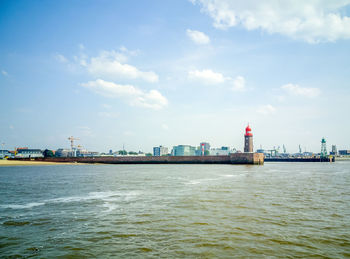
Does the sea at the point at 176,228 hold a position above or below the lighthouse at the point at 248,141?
below

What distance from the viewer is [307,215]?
50.9ft

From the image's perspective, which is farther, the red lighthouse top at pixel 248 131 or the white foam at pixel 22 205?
the red lighthouse top at pixel 248 131

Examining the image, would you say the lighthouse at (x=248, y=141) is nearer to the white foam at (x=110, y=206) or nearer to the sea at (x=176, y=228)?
the sea at (x=176, y=228)

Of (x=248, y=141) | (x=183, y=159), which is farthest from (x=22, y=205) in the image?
(x=183, y=159)

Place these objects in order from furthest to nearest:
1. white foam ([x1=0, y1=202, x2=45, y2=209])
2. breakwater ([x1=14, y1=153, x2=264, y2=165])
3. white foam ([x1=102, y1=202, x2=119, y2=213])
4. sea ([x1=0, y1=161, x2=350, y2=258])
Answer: breakwater ([x1=14, y1=153, x2=264, y2=165]) < white foam ([x1=0, y1=202, x2=45, y2=209]) < white foam ([x1=102, y1=202, x2=119, y2=213]) < sea ([x1=0, y1=161, x2=350, y2=258])

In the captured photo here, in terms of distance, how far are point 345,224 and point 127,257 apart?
1169 cm

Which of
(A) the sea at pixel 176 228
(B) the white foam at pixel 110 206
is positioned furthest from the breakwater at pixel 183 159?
(B) the white foam at pixel 110 206

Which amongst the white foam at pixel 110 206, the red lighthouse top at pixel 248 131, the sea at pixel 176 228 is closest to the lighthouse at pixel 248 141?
the red lighthouse top at pixel 248 131

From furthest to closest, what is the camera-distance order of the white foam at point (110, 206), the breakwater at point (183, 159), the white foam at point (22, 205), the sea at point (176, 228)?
the breakwater at point (183, 159)
the white foam at point (22, 205)
the white foam at point (110, 206)
the sea at point (176, 228)

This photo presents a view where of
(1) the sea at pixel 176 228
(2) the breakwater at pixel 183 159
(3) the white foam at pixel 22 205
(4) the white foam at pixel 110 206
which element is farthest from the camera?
(2) the breakwater at pixel 183 159

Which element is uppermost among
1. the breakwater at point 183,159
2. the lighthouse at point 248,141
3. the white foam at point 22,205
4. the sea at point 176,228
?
the lighthouse at point 248,141

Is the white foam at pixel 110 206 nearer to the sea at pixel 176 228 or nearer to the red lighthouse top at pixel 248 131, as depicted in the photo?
the sea at pixel 176 228

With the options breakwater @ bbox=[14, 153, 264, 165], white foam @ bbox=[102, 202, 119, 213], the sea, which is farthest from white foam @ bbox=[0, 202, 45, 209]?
breakwater @ bbox=[14, 153, 264, 165]

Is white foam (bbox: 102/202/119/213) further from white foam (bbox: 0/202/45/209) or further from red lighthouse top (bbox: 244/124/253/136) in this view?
red lighthouse top (bbox: 244/124/253/136)
